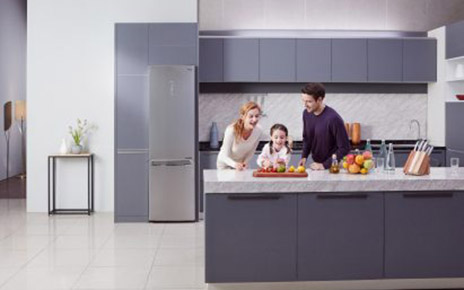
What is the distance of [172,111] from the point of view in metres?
7.75

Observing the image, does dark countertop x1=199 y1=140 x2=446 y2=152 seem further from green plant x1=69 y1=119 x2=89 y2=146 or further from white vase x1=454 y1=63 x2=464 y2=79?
green plant x1=69 y1=119 x2=89 y2=146

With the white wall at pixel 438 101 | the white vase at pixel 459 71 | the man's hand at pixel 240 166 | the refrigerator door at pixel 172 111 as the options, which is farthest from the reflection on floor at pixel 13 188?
the white vase at pixel 459 71

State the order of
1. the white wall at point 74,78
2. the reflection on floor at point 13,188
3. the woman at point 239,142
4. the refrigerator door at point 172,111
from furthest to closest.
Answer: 1. the reflection on floor at point 13,188
2. the white wall at point 74,78
3. the refrigerator door at point 172,111
4. the woman at point 239,142

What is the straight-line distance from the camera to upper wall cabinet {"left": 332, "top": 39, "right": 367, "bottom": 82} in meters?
8.34

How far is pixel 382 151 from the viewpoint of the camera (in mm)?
4980

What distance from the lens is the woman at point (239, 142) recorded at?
5.26 metres

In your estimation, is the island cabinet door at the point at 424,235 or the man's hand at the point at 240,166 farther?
the man's hand at the point at 240,166

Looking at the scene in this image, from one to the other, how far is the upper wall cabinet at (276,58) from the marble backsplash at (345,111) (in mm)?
452

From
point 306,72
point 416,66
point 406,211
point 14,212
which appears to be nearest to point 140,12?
point 306,72

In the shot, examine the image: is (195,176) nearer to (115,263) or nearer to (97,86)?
(97,86)

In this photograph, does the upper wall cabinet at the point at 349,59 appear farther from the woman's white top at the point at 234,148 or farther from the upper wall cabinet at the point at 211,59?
the woman's white top at the point at 234,148

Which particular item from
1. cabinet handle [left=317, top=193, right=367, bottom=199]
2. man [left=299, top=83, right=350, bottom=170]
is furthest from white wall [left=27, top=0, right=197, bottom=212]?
cabinet handle [left=317, top=193, right=367, bottom=199]

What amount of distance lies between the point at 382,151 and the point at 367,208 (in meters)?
0.67

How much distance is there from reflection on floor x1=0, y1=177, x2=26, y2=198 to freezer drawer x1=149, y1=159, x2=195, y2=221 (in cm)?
318
